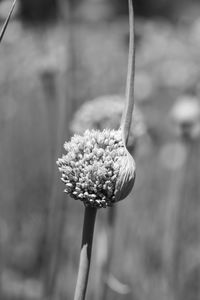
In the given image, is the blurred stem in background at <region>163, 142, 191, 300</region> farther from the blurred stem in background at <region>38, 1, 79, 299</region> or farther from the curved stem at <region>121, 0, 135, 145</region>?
the curved stem at <region>121, 0, 135, 145</region>

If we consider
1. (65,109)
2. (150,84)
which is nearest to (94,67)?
(150,84)

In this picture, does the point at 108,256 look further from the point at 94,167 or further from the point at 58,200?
the point at 94,167

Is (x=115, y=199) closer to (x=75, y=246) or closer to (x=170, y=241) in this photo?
(x=170, y=241)

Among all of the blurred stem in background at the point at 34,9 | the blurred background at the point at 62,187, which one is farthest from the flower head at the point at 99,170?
the blurred stem in background at the point at 34,9

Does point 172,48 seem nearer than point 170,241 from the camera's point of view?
No

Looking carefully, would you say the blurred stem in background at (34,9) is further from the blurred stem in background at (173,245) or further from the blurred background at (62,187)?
the blurred stem in background at (173,245)

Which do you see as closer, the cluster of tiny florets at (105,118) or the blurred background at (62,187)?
the cluster of tiny florets at (105,118)

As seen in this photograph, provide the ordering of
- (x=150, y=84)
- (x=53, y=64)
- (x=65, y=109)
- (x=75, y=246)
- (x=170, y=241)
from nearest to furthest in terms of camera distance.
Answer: (x=65, y=109), (x=53, y=64), (x=170, y=241), (x=75, y=246), (x=150, y=84)
